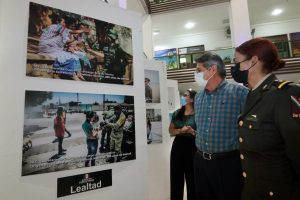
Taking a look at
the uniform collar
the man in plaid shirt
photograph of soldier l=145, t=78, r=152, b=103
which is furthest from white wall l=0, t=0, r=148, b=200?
photograph of soldier l=145, t=78, r=152, b=103

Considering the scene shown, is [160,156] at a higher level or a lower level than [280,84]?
lower

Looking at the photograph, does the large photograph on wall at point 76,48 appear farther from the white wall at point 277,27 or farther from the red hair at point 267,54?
the white wall at point 277,27

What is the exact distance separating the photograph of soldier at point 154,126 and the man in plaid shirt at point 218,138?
3.94 ft

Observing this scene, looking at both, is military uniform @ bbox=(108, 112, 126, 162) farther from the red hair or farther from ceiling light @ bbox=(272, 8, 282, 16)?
ceiling light @ bbox=(272, 8, 282, 16)

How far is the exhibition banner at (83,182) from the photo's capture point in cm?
135

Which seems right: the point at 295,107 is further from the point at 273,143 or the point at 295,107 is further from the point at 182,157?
the point at 182,157

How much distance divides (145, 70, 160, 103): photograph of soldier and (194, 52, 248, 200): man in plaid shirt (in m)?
1.17

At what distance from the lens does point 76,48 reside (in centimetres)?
150

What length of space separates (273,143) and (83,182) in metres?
1.24

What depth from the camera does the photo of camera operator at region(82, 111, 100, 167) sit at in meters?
1.49

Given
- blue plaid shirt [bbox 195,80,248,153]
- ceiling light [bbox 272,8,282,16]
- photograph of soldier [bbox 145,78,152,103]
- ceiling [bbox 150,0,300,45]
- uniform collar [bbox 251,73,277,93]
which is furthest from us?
Result: ceiling light [bbox 272,8,282,16]

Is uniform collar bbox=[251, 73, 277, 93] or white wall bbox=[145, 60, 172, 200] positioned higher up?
uniform collar bbox=[251, 73, 277, 93]

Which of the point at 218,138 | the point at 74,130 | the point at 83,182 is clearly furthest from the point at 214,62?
the point at 83,182

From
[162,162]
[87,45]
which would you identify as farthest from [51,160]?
[162,162]
